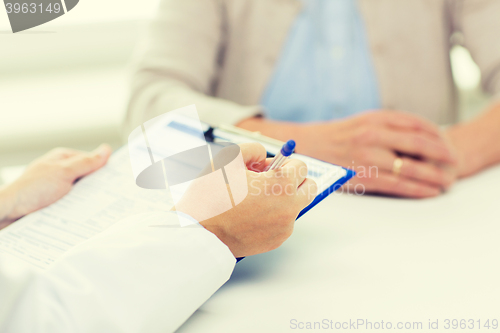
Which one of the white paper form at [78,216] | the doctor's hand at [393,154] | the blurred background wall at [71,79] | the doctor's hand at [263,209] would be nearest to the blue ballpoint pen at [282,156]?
the doctor's hand at [263,209]

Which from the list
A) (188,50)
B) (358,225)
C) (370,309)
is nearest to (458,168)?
(358,225)

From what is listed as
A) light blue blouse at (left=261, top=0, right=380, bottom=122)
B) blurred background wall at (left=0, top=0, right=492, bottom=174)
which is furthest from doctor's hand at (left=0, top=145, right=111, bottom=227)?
blurred background wall at (left=0, top=0, right=492, bottom=174)

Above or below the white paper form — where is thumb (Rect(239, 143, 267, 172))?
above

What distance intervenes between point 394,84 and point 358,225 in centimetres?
42

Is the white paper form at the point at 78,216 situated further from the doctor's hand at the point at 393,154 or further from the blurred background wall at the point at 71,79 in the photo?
the blurred background wall at the point at 71,79

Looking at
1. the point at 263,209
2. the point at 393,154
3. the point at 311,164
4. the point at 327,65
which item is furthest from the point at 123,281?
the point at 327,65

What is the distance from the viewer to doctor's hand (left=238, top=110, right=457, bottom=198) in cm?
50

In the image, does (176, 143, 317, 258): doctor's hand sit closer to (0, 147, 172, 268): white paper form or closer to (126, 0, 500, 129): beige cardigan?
(0, 147, 172, 268): white paper form

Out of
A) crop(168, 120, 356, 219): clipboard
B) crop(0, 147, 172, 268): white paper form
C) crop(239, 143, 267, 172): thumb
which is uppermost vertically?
crop(239, 143, 267, 172): thumb

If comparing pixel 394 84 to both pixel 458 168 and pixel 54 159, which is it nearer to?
pixel 458 168

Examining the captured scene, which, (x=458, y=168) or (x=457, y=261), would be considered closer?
(x=457, y=261)

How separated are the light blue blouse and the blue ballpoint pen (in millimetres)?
463

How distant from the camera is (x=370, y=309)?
0.29 meters

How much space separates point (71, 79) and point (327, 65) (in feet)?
2.49
